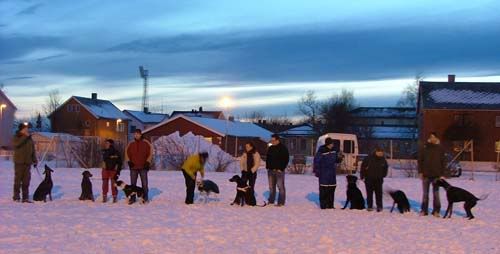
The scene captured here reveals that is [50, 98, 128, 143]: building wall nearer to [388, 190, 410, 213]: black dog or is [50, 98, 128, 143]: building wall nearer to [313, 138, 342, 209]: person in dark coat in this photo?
[313, 138, 342, 209]: person in dark coat

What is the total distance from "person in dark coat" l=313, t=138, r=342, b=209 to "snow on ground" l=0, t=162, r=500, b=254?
1.69 feet

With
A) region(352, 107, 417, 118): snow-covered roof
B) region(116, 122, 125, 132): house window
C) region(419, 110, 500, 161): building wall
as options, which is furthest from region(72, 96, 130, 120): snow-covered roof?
region(419, 110, 500, 161): building wall

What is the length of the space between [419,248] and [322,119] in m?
83.7

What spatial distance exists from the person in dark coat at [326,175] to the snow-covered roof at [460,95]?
48.0m

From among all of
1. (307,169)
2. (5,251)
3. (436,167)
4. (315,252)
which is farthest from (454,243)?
(307,169)

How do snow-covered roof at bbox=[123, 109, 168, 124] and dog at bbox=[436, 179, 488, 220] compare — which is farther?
snow-covered roof at bbox=[123, 109, 168, 124]

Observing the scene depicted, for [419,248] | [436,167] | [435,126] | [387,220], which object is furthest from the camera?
[435,126]

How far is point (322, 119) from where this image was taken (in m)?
94.5

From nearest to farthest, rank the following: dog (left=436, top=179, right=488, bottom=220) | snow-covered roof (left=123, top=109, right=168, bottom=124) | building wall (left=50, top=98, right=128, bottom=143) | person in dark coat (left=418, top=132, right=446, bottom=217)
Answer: dog (left=436, top=179, right=488, bottom=220)
person in dark coat (left=418, top=132, right=446, bottom=217)
building wall (left=50, top=98, right=128, bottom=143)
snow-covered roof (left=123, top=109, right=168, bottom=124)

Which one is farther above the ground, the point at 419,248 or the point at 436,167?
the point at 436,167

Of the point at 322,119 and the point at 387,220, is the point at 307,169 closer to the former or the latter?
the point at 387,220

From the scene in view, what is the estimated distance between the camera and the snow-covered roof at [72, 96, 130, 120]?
305 ft

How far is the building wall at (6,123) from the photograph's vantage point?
7012cm

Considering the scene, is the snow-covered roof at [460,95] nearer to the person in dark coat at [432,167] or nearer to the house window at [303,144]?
the house window at [303,144]
